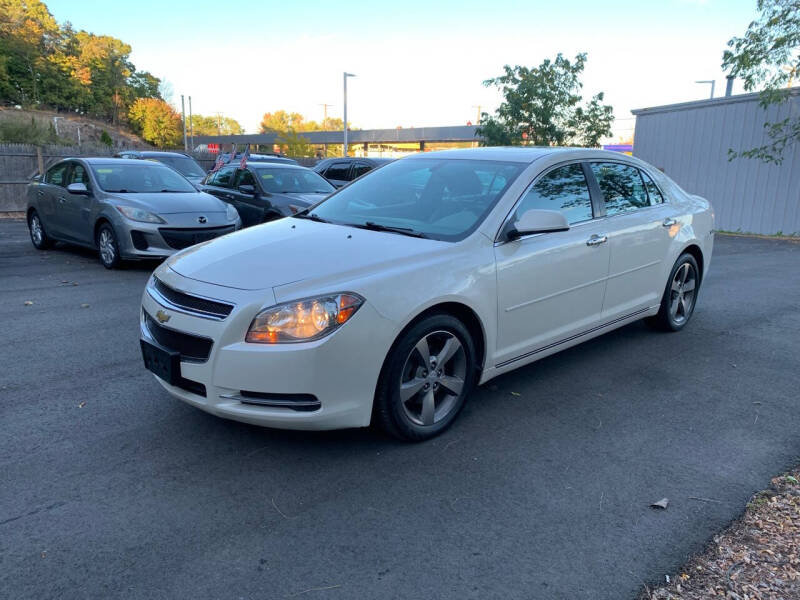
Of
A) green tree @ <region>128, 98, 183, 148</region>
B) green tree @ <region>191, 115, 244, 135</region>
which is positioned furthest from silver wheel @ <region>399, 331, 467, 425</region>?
green tree @ <region>191, 115, 244, 135</region>

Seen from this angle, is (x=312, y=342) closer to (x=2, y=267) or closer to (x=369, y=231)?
(x=369, y=231)

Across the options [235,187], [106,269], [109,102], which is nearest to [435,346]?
[106,269]

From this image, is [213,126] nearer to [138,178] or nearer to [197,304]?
[138,178]

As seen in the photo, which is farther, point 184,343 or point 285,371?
point 184,343

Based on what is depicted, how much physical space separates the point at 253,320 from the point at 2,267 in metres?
7.75

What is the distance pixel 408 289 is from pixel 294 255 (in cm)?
75

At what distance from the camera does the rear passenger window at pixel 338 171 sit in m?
15.6

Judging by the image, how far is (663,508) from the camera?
9.83 ft

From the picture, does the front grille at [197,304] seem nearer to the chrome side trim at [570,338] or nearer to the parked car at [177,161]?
the chrome side trim at [570,338]

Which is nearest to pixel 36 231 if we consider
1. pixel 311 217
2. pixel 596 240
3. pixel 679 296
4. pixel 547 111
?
pixel 311 217

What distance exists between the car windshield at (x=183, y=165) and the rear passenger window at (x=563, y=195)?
13.3m

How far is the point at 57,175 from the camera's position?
10.1m

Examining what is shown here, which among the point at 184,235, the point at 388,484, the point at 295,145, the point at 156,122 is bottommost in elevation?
the point at 388,484

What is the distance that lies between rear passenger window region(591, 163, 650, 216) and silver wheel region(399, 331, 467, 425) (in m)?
1.98
